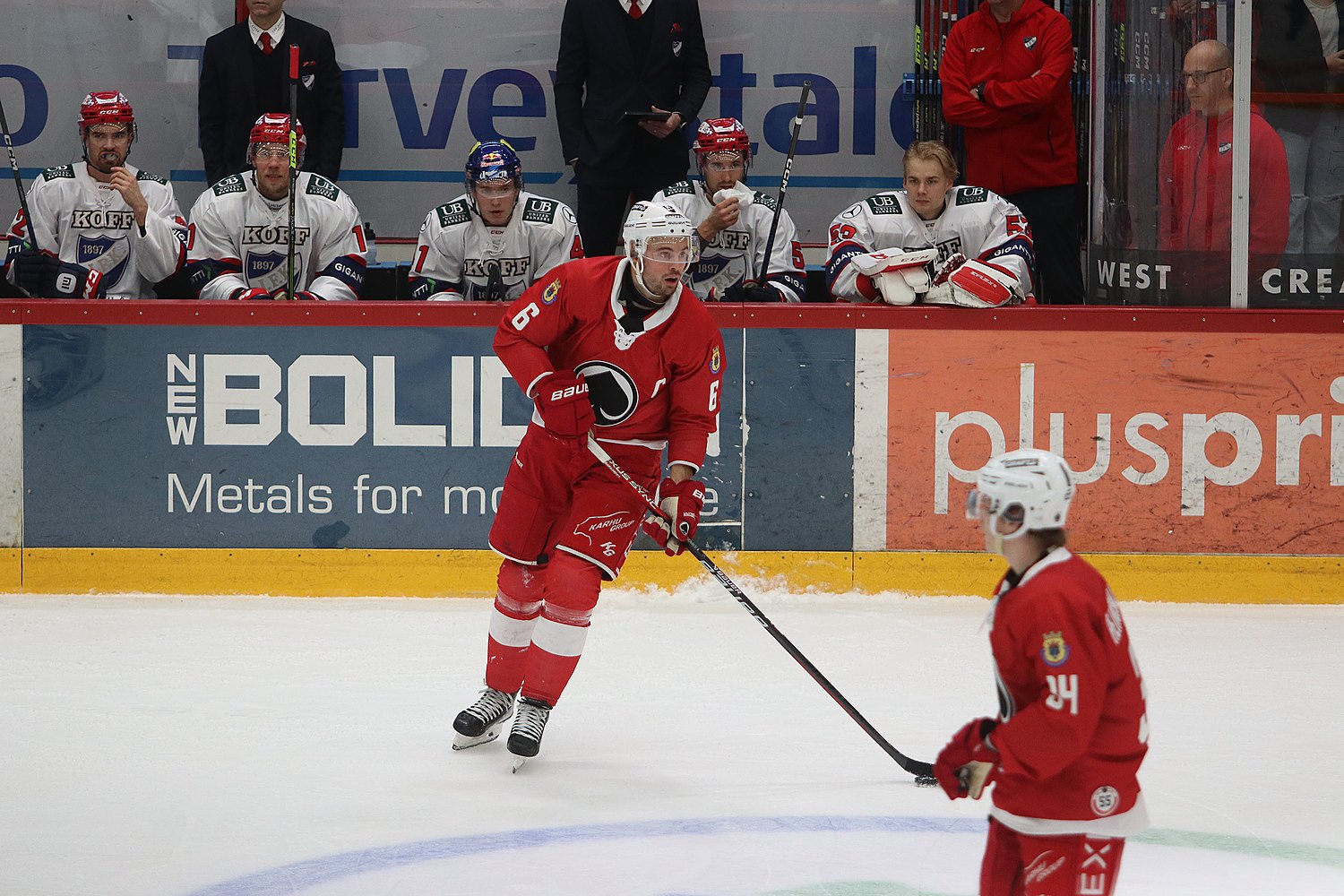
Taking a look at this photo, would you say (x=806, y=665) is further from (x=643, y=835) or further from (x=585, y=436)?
(x=585, y=436)

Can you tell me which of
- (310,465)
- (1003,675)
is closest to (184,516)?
(310,465)

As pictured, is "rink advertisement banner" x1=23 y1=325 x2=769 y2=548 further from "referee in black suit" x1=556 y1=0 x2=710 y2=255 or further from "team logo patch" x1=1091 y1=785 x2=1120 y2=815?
"team logo patch" x1=1091 y1=785 x2=1120 y2=815

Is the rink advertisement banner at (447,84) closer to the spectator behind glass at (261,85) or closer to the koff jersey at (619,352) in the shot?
the spectator behind glass at (261,85)

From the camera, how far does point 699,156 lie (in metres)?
6.16

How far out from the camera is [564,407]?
374cm

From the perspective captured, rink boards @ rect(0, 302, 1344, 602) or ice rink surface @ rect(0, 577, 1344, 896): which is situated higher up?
rink boards @ rect(0, 302, 1344, 602)

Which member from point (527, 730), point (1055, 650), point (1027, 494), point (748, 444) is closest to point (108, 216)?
point (748, 444)

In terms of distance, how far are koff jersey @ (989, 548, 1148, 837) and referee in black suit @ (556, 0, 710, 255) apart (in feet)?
14.3

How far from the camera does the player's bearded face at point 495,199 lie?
589 cm

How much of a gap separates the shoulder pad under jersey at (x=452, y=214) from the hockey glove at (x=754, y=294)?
3.35 ft

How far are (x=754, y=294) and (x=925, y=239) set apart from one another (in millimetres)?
670

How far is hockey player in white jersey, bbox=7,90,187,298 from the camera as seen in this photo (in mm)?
6016

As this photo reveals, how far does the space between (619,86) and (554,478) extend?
9.53ft

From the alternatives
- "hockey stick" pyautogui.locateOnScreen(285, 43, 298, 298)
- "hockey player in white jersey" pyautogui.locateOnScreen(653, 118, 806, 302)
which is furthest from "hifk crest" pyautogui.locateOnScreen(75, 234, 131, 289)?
"hockey player in white jersey" pyautogui.locateOnScreen(653, 118, 806, 302)
